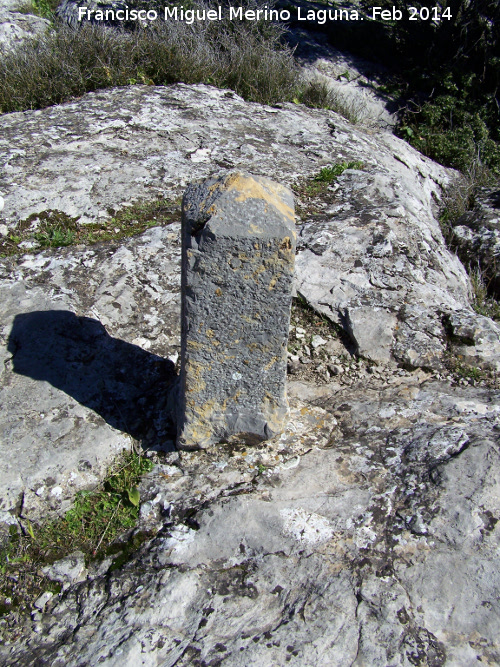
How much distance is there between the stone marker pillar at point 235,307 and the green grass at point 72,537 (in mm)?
377

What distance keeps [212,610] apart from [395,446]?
3.75 ft

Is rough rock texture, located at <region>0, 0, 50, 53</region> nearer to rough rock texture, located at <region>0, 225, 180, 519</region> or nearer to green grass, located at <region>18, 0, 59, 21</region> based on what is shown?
green grass, located at <region>18, 0, 59, 21</region>

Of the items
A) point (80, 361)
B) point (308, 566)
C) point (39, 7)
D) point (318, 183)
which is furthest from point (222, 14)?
point (308, 566)

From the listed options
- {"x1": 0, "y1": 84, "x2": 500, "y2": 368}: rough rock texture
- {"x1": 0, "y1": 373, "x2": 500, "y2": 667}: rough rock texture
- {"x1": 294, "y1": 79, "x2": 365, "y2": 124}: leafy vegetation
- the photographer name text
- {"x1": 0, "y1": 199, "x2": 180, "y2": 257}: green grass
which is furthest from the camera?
the photographer name text

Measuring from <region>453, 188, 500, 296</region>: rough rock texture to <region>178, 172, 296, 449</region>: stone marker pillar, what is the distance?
3.03 meters

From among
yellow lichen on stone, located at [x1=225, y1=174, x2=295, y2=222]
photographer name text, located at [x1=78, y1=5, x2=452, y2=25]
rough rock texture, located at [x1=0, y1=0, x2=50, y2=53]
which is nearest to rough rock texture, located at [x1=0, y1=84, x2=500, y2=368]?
yellow lichen on stone, located at [x1=225, y1=174, x2=295, y2=222]

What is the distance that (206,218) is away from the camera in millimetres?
2082

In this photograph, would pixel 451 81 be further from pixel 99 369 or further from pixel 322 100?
pixel 99 369

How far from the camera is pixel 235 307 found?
2.23 meters

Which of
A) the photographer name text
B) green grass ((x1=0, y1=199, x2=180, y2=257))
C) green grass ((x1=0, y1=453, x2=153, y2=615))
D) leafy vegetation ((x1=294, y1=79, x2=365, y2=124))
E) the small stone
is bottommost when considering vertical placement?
the small stone

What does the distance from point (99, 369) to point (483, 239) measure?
3.75m

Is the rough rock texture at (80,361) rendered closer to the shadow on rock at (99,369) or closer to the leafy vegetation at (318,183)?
the shadow on rock at (99,369)

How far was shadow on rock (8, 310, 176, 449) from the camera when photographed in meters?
2.76

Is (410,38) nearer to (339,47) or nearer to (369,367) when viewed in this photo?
(339,47)
